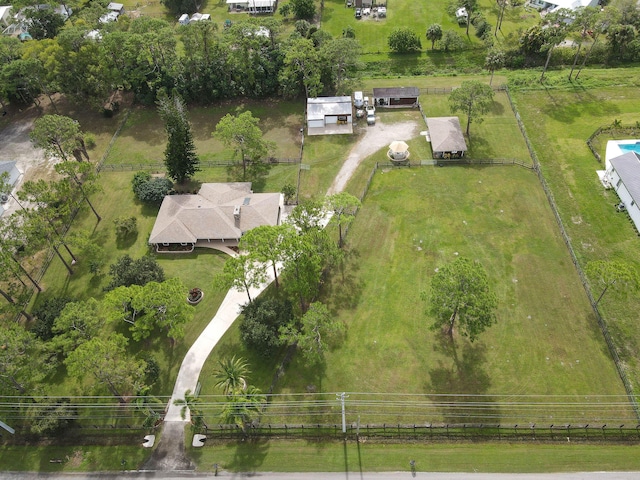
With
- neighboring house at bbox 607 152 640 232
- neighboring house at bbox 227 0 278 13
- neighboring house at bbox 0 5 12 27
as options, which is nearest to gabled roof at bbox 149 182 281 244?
neighboring house at bbox 607 152 640 232

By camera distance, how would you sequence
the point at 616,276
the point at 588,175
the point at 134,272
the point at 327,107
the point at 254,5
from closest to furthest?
the point at 616,276
the point at 134,272
the point at 588,175
the point at 327,107
the point at 254,5

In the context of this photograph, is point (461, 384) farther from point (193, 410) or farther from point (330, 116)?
point (330, 116)

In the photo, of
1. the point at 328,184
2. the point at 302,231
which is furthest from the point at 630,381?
the point at 328,184

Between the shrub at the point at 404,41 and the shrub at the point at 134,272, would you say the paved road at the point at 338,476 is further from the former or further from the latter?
the shrub at the point at 404,41

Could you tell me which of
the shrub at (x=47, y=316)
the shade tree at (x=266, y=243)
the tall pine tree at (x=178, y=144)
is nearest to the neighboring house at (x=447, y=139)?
the shade tree at (x=266, y=243)

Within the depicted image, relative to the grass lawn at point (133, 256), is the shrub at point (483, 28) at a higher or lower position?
higher

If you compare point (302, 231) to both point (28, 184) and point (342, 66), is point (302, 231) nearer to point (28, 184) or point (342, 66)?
point (28, 184)

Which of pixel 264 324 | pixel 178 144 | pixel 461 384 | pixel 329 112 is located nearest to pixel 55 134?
pixel 178 144
